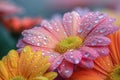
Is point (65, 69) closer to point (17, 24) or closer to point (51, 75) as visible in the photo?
point (51, 75)

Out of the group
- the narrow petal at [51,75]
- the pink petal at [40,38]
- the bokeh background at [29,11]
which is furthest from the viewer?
the bokeh background at [29,11]

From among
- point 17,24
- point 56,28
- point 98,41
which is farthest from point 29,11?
point 98,41

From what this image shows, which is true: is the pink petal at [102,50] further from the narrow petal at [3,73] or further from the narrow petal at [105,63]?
the narrow petal at [3,73]

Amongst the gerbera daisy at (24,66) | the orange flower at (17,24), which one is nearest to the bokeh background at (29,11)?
the orange flower at (17,24)

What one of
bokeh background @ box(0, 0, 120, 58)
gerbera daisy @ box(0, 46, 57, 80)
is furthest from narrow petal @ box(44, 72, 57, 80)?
bokeh background @ box(0, 0, 120, 58)

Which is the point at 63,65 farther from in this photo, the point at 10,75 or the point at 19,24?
the point at 19,24
